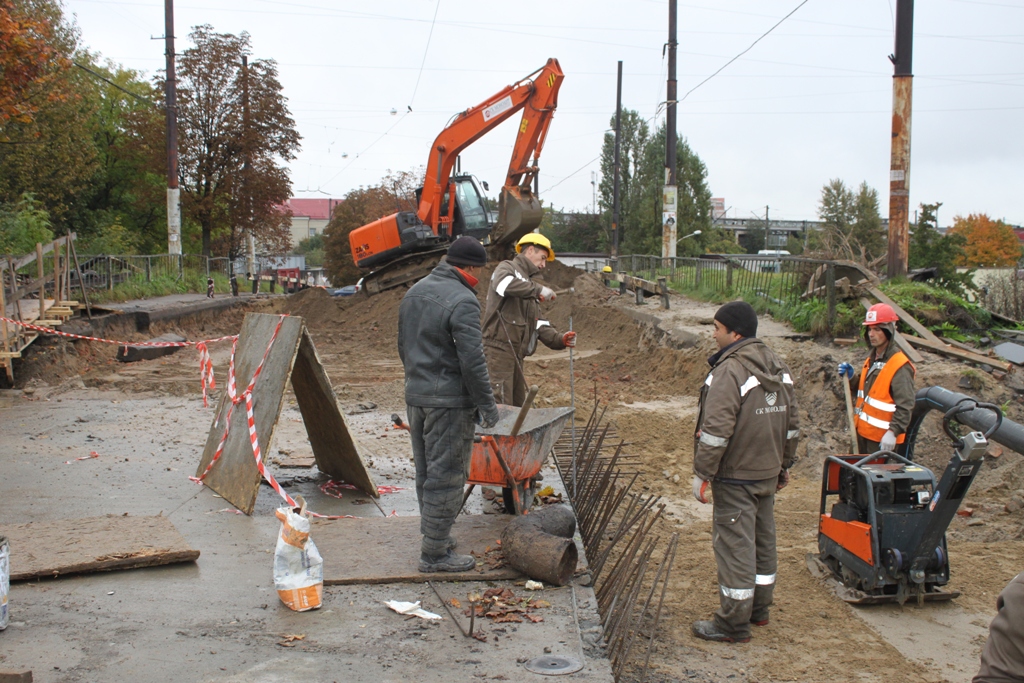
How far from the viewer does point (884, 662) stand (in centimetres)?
422

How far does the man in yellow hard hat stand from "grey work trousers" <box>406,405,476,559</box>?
75.8 inches

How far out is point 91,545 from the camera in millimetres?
4523

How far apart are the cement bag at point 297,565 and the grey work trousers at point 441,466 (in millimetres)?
633

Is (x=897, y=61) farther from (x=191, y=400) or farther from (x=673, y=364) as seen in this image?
(x=191, y=400)

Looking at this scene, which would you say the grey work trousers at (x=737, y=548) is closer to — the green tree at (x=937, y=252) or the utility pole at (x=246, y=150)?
the green tree at (x=937, y=252)

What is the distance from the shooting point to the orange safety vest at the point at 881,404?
554cm

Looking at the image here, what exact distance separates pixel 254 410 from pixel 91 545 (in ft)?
4.92

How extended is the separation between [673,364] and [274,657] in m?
10.3

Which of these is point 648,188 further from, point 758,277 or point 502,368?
point 502,368

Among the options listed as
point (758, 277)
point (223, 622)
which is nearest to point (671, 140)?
point (758, 277)

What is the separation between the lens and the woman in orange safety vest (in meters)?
5.50

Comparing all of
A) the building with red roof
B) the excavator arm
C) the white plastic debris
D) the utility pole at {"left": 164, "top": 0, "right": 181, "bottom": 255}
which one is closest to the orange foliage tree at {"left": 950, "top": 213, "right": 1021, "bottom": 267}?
the excavator arm

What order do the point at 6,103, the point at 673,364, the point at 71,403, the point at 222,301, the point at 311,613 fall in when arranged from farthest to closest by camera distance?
the point at 222,301 < the point at 673,364 < the point at 6,103 < the point at 71,403 < the point at 311,613

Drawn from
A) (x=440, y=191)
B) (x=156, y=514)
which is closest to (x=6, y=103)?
(x=156, y=514)
